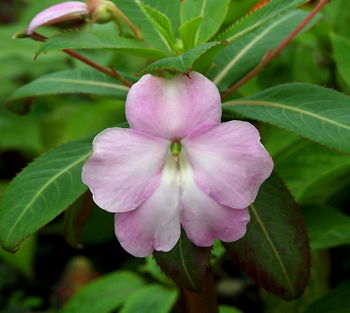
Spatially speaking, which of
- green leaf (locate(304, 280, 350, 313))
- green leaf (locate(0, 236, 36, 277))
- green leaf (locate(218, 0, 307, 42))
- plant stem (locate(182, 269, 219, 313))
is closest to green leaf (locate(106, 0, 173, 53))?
green leaf (locate(218, 0, 307, 42))

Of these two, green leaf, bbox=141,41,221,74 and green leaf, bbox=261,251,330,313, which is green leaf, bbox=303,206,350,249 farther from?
green leaf, bbox=141,41,221,74

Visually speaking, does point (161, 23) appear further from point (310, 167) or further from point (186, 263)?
point (310, 167)

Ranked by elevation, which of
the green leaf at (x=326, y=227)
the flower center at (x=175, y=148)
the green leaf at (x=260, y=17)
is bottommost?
the green leaf at (x=326, y=227)

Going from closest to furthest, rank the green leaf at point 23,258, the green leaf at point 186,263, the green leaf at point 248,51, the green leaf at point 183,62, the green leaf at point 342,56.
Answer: the green leaf at point 183,62 → the green leaf at point 186,263 → the green leaf at point 248,51 → the green leaf at point 342,56 → the green leaf at point 23,258

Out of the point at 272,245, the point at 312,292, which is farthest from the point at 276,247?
the point at 312,292

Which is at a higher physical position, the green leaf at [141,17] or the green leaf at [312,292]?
the green leaf at [141,17]

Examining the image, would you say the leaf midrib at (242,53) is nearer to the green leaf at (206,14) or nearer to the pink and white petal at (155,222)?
the green leaf at (206,14)

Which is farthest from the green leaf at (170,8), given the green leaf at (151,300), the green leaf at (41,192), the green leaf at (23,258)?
the green leaf at (23,258)
